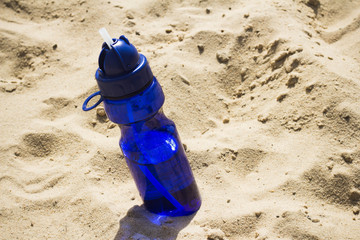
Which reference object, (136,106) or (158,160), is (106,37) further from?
(158,160)

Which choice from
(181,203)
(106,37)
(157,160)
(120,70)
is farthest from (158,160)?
(106,37)

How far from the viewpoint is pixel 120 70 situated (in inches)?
54.2

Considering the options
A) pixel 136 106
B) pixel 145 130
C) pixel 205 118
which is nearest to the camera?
pixel 136 106

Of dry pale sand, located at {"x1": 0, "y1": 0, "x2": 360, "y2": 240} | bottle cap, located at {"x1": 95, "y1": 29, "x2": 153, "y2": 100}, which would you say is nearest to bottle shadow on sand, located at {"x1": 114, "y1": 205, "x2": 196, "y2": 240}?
dry pale sand, located at {"x1": 0, "y1": 0, "x2": 360, "y2": 240}

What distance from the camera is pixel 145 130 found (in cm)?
161

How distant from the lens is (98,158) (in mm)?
2037

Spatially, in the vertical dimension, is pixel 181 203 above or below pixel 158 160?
below

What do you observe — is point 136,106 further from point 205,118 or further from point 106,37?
point 205,118

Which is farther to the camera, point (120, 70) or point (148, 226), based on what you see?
point (148, 226)

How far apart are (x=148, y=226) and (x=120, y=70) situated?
2.34ft

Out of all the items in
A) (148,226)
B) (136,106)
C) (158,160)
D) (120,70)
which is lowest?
(148,226)

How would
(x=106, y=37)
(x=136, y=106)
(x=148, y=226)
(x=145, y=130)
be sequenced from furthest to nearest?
(x=148, y=226) → (x=145, y=130) → (x=136, y=106) → (x=106, y=37)

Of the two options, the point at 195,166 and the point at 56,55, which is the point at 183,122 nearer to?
the point at 195,166

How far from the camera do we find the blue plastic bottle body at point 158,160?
5.24 feet
